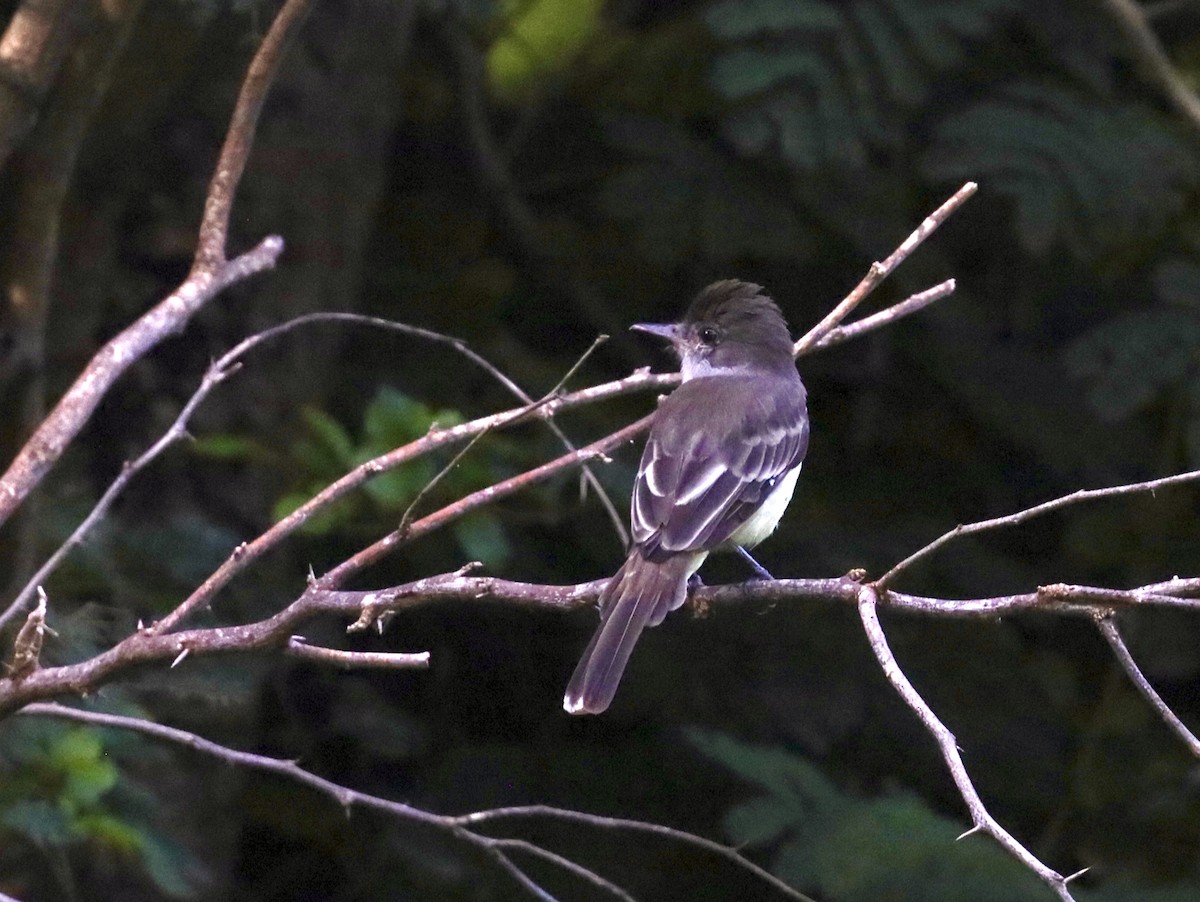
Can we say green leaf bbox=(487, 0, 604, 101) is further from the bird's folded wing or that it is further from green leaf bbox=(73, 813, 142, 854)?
green leaf bbox=(73, 813, 142, 854)

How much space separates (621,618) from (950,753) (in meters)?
1.33

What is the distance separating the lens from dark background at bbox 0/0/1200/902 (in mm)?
5105

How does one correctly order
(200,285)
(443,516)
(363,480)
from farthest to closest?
(200,285) < (363,480) < (443,516)

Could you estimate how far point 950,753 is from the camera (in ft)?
7.96

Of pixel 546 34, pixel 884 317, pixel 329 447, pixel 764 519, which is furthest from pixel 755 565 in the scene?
pixel 546 34

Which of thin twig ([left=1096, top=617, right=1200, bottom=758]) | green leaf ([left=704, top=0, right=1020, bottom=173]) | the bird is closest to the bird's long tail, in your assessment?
the bird

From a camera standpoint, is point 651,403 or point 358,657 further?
point 651,403

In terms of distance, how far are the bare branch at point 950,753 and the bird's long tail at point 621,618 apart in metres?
0.92

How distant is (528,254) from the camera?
22.5ft

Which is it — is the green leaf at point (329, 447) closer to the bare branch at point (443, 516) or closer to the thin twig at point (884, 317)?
the bare branch at point (443, 516)

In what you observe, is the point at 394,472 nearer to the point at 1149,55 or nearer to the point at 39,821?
the point at 39,821

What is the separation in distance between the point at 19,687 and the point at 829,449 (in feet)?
13.6

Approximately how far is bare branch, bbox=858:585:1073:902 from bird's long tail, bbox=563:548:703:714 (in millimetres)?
920

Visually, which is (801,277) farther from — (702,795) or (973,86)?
(702,795)
